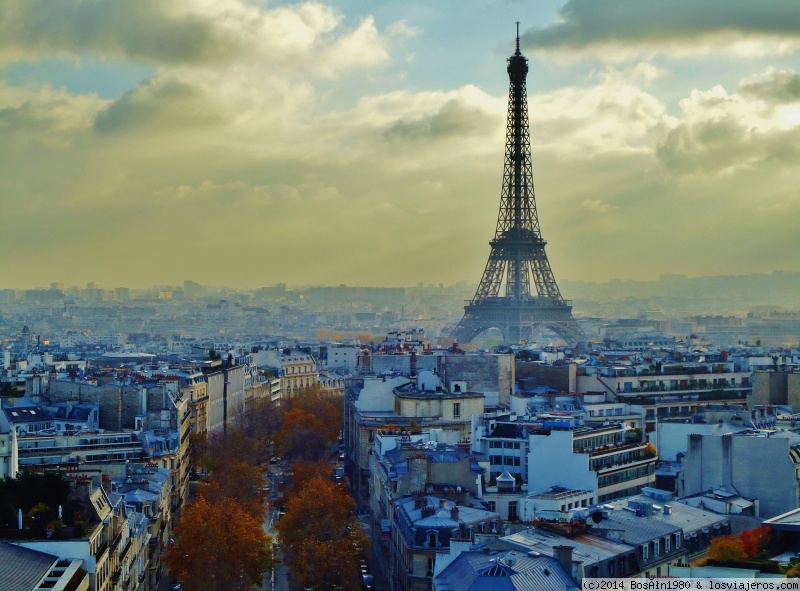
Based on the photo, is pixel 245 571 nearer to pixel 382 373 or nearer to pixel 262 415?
pixel 382 373

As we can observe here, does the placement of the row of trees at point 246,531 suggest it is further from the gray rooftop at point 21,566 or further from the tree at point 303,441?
the gray rooftop at point 21,566

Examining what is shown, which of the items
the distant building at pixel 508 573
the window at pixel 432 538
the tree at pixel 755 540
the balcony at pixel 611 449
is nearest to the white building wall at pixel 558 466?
the balcony at pixel 611 449

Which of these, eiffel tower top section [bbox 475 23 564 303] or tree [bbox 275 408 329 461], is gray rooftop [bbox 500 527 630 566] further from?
eiffel tower top section [bbox 475 23 564 303]

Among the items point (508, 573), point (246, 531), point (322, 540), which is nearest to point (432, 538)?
point (322, 540)

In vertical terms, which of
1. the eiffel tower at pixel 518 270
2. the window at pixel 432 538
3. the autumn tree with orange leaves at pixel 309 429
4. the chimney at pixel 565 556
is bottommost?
the window at pixel 432 538

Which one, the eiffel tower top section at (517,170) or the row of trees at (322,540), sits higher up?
the eiffel tower top section at (517,170)

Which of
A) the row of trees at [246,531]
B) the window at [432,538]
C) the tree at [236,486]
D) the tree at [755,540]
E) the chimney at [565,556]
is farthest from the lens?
the tree at [236,486]
